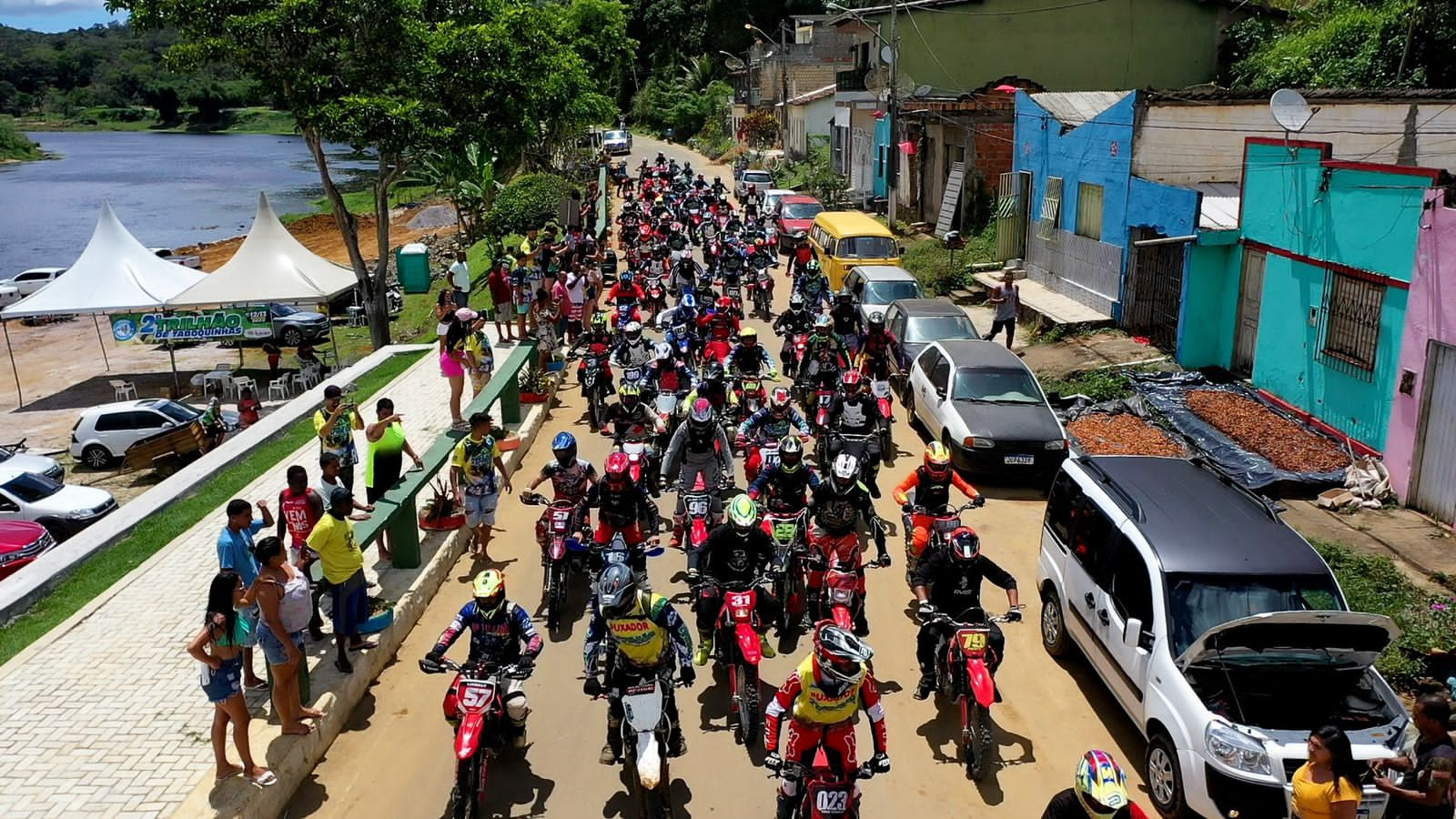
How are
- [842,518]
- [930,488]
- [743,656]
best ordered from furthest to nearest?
[930,488], [842,518], [743,656]

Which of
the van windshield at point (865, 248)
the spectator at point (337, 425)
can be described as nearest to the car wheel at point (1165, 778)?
the spectator at point (337, 425)

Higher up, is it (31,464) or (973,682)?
(973,682)

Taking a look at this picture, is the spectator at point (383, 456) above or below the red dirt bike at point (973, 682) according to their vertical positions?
above

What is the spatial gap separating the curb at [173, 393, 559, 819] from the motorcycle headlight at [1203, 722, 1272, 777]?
20.0 feet

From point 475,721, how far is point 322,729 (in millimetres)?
1900

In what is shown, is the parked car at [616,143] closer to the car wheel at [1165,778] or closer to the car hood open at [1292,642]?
the car wheel at [1165,778]

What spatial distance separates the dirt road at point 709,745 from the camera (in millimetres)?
7496

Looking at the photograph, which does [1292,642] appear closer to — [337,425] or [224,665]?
[224,665]

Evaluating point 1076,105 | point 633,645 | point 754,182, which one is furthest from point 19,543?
point 754,182

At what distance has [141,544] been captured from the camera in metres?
12.2

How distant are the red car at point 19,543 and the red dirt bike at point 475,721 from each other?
949cm

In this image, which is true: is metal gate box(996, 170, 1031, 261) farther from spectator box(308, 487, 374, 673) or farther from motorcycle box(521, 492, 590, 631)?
spectator box(308, 487, 374, 673)

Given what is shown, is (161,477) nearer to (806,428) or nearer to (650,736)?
(806,428)

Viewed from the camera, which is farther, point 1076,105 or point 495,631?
point 1076,105
